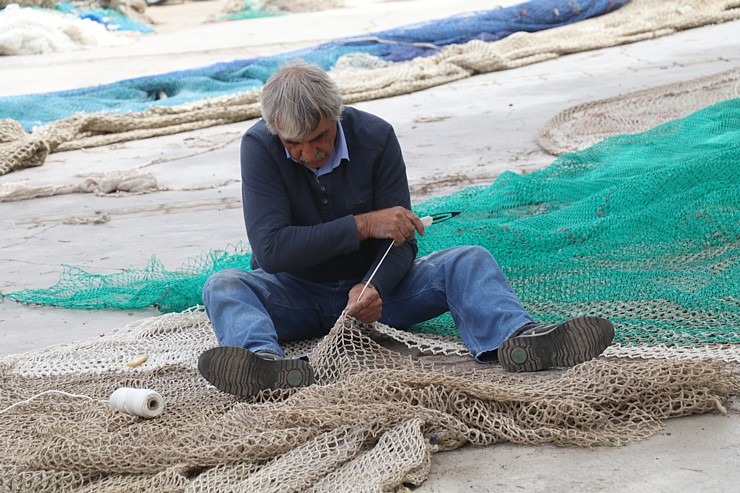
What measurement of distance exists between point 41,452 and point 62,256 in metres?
2.40

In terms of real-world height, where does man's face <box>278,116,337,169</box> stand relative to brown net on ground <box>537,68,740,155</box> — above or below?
above

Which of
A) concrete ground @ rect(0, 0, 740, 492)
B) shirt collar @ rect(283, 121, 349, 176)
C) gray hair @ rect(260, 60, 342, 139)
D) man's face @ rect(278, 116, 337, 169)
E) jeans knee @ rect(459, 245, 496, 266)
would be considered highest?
gray hair @ rect(260, 60, 342, 139)

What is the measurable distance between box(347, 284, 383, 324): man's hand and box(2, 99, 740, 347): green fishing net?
35 cm

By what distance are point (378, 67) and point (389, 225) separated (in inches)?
260

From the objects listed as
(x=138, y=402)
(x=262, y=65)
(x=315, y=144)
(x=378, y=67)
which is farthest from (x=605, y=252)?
(x=262, y=65)

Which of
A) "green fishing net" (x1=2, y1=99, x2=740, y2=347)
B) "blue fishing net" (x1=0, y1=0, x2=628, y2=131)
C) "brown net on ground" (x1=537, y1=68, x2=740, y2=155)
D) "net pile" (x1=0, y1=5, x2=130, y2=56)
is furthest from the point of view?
"net pile" (x1=0, y1=5, x2=130, y2=56)

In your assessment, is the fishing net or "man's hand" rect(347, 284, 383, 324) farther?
the fishing net

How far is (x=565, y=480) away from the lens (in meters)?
A: 2.17

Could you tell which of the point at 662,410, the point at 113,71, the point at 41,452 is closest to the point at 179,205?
the point at 41,452

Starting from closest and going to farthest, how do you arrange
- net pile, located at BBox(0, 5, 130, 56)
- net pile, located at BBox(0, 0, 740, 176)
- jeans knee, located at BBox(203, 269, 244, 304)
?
1. jeans knee, located at BBox(203, 269, 244, 304)
2. net pile, located at BBox(0, 0, 740, 176)
3. net pile, located at BBox(0, 5, 130, 56)

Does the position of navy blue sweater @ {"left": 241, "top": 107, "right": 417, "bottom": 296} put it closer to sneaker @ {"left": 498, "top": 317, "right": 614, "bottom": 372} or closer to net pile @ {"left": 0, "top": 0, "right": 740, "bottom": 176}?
sneaker @ {"left": 498, "top": 317, "right": 614, "bottom": 372}

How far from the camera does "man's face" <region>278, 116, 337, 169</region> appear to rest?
284 centimetres

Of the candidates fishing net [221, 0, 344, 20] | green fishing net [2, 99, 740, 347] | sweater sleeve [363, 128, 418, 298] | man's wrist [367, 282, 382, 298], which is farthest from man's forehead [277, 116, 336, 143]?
fishing net [221, 0, 344, 20]

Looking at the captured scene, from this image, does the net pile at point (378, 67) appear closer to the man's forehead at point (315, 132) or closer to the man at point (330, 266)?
the man at point (330, 266)
